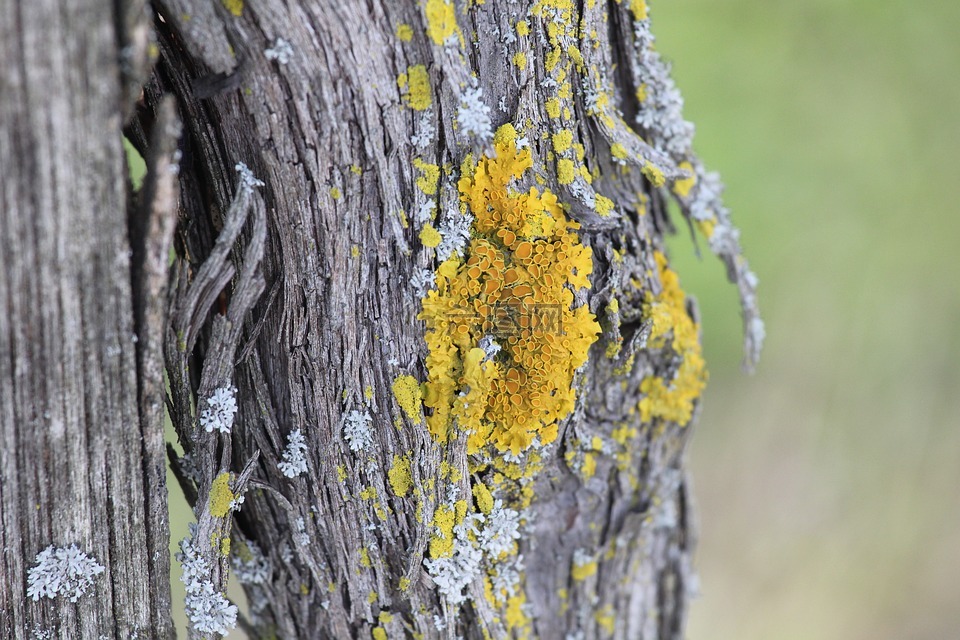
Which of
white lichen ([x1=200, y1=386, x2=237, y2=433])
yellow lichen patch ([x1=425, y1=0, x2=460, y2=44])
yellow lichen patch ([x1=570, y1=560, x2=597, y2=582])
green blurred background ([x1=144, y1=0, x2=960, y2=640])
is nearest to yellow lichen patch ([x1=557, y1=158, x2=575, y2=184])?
yellow lichen patch ([x1=425, y1=0, x2=460, y2=44])

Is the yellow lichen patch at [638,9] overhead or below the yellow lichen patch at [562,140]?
overhead

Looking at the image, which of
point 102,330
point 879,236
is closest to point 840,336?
point 879,236

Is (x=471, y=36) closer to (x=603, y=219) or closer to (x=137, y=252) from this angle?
(x=603, y=219)

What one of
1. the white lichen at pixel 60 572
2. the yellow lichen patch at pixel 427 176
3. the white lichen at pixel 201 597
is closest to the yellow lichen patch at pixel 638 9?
the yellow lichen patch at pixel 427 176

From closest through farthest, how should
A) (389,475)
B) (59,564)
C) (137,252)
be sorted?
(137,252)
(59,564)
(389,475)

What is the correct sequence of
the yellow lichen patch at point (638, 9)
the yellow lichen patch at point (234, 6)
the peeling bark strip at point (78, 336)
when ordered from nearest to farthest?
the peeling bark strip at point (78, 336)
the yellow lichen patch at point (234, 6)
the yellow lichen patch at point (638, 9)

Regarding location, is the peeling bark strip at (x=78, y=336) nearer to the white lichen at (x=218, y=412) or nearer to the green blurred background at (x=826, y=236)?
the white lichen at (x=218, y=412)

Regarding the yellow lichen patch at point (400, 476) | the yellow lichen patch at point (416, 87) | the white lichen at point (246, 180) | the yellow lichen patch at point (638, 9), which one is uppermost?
the yellow lichen patch at point (638, 9)
